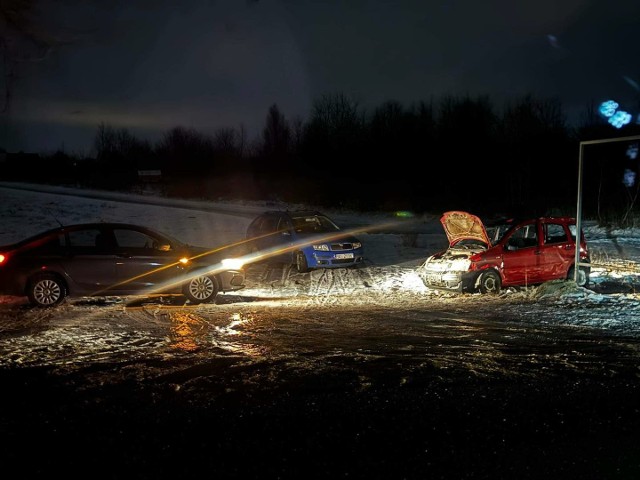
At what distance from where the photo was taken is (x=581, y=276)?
11.9m

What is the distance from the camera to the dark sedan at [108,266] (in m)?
10.2

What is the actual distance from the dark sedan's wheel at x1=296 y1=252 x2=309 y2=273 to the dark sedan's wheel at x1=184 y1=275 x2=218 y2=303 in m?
3.88

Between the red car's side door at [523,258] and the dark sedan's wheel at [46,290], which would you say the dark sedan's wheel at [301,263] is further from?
the dark sedan's wheel at [46,290]

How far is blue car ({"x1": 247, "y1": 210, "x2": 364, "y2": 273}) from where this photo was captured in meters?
14.7

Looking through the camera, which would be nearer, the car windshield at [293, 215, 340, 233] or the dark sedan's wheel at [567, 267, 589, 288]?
the dark sedan's wheel at [567, 267, 589, 288]

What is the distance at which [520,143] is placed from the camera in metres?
47.2

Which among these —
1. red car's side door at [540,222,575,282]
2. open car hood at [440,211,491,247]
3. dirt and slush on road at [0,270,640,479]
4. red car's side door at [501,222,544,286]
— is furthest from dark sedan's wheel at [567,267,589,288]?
dirt and slush on road at [0,270,640,479]

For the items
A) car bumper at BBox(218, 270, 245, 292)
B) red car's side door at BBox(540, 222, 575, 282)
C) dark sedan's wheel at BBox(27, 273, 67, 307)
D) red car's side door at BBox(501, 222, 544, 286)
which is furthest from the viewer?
red car's side door at BBox(540, 222, 575, 282)

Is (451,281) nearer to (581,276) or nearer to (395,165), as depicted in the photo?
(581,276)

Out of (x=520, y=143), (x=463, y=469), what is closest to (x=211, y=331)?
(x=463, y=469)

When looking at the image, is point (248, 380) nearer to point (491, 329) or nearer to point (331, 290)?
point (491, 329)

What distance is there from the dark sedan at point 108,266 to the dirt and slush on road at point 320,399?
56.4 inches

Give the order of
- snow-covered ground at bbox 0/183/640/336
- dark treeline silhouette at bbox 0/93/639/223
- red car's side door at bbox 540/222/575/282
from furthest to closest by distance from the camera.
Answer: dark treeline silhouette at bbox 0/93/639/223 → red car's side door at bbox 540/222/575/282 → snow-covered ground at bbox 0/183/640/336

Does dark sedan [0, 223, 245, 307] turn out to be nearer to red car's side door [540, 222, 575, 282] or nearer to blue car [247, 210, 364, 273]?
blue car [247, 210, 364, 273]
